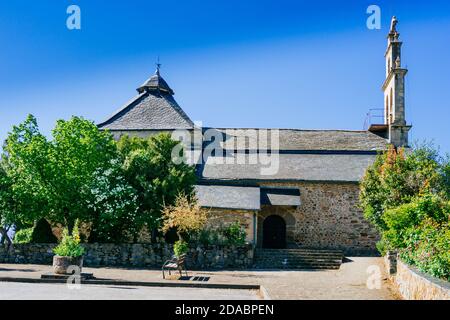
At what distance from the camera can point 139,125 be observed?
30922mm

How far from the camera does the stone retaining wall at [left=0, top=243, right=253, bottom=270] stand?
61.6 feet

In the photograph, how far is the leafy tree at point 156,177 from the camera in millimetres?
19594

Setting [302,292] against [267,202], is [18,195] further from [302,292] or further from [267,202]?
[302,292]

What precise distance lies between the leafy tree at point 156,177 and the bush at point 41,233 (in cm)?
385

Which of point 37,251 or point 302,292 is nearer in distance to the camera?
point 302,292

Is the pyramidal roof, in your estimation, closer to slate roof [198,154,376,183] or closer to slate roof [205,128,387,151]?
slate roof [205,128,387,151]

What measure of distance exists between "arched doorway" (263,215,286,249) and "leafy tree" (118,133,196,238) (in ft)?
18.7

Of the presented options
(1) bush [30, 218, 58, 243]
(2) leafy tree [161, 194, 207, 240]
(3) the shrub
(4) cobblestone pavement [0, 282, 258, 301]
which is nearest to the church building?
(3) the shrub

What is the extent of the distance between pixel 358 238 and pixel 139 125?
1542 cm

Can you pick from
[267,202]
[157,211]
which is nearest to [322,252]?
[267,202]

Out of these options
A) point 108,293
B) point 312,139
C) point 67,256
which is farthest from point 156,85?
point 108,293

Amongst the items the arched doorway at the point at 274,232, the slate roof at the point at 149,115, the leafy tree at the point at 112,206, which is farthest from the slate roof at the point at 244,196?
the slate roof at the point at 149,115

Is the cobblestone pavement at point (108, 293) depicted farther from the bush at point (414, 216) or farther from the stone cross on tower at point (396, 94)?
the stone cross on tower at point (396, 94)

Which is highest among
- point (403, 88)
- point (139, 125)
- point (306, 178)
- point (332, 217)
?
point (403, 88)
